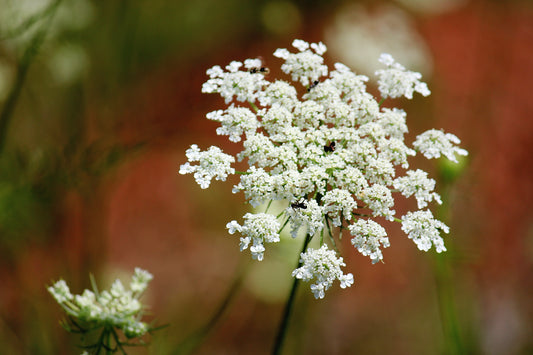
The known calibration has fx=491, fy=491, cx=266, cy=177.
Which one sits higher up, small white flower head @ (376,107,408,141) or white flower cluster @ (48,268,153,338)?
small white flower head @ (376,107,408,141)

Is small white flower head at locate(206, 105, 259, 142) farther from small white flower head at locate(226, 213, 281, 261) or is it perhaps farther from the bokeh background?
the bokeh background

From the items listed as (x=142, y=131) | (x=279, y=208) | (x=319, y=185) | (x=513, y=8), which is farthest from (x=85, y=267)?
(x=513, y=8)

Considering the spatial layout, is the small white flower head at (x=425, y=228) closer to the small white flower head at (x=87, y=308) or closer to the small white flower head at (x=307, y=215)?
the small white flower head at (x=307, y=215)

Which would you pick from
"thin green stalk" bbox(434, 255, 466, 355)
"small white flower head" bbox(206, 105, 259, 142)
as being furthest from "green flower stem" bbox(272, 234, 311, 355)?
"thin green stalk" bbox(434, 255, 466, 355)

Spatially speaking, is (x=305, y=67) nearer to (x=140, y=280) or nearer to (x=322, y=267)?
(x=322, y=267)

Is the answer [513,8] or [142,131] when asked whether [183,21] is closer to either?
[142,131]
